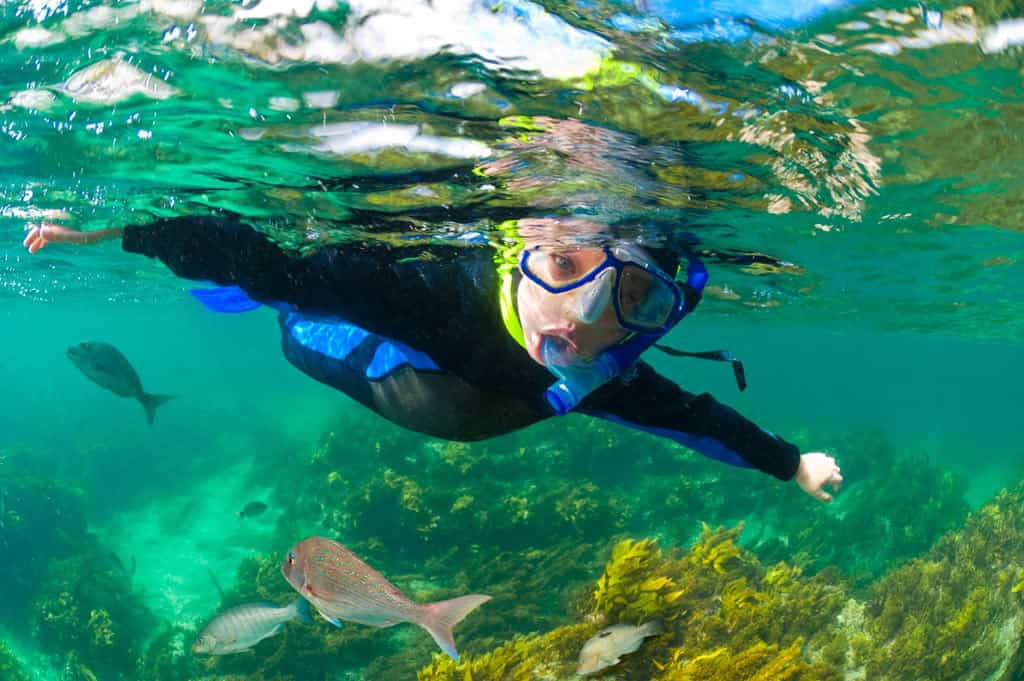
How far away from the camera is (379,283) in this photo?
4.87m

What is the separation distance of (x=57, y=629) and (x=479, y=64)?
17.0 m

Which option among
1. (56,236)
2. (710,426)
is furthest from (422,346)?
(56,236)

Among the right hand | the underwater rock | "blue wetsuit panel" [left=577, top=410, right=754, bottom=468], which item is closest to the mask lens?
"blue wetsuit panel" [left=577, top=410, right=754, bottom=468]

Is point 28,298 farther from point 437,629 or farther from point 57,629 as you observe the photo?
point 437,629

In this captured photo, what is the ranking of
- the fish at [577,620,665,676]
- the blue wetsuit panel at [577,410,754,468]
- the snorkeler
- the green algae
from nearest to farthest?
the snorkeler, the fish at [577,620,665,676], the blue wetsuit panel at [577,410,754,468], the green algae

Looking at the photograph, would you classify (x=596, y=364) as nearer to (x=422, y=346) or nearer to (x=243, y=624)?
(x=422, y=346)

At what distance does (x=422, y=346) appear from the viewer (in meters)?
Result: 4.71

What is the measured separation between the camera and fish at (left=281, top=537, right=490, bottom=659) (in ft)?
13.9

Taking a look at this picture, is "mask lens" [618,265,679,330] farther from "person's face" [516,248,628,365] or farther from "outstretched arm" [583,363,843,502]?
"outstretched arm" [583,363,843,502]

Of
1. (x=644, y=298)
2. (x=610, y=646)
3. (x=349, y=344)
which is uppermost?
(x=644, y=298)

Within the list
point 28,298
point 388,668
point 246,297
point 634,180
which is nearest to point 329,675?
point 388,668

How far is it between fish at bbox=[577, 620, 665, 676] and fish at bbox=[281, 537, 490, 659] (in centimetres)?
131

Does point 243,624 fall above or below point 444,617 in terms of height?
below

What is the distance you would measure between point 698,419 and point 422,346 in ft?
8.52
